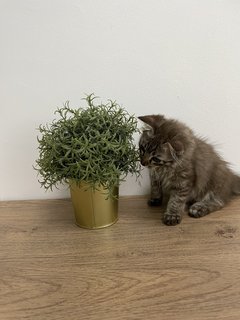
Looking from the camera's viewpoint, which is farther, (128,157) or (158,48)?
(158,48)

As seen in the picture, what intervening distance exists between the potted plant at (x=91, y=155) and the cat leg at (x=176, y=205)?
0.52 feet

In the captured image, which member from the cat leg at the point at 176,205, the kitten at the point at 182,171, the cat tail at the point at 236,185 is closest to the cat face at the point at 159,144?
the kitten at the point at 182,171

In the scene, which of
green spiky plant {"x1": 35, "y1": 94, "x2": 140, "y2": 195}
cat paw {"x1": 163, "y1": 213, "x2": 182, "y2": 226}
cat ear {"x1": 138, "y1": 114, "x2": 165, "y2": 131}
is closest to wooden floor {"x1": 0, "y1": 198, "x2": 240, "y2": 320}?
cat paw {"x1": 163, "y1": 213, "x2": 182, "y2": 226}

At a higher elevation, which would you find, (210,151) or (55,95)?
(55,95)

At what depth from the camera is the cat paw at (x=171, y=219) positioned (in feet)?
3.20

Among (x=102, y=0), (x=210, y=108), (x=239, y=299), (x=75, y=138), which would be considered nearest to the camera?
(x=239, y=299)

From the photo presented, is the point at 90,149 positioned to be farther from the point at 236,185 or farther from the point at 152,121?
the point at 236,185

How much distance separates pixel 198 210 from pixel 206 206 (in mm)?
33

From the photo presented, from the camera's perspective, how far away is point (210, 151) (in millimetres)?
1062

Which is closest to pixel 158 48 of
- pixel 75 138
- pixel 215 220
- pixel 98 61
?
pixel 98 61

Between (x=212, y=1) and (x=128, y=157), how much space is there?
50cm

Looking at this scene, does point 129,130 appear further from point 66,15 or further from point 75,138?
point 66,15

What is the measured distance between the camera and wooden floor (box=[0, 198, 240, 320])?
68 centimetres

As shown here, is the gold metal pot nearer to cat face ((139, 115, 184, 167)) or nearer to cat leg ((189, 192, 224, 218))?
cat face ((139, 115, 184, 167))
